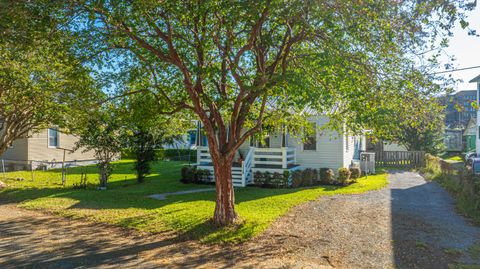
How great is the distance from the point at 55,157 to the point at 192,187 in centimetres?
1376

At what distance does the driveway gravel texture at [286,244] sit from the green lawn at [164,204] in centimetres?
48

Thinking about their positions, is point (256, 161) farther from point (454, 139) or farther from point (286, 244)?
point (454, 139)

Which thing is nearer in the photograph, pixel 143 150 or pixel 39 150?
pixel 143 150

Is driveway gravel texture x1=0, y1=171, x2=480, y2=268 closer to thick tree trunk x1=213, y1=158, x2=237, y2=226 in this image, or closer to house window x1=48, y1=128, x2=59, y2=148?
thick tree trunk x1=213, y1=158, x2=237, y2=226

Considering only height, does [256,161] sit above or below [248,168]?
above

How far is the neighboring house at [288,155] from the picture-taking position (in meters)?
16.2

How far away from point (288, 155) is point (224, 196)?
8.96m

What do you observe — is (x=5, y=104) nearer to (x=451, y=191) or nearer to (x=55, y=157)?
(x=55, y=157)

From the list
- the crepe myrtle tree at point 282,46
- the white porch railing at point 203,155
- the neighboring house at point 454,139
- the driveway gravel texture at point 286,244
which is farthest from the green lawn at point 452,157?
the crepe myrtle tree at point 282,46

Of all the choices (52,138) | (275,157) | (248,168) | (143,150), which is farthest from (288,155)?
(52,138)

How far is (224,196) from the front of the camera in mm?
8414

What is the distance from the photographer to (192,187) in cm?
1555

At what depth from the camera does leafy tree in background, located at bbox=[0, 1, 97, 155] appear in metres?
6.60

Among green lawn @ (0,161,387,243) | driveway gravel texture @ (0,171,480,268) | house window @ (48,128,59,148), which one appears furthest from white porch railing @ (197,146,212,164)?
house window @ (48,128,59,148)
